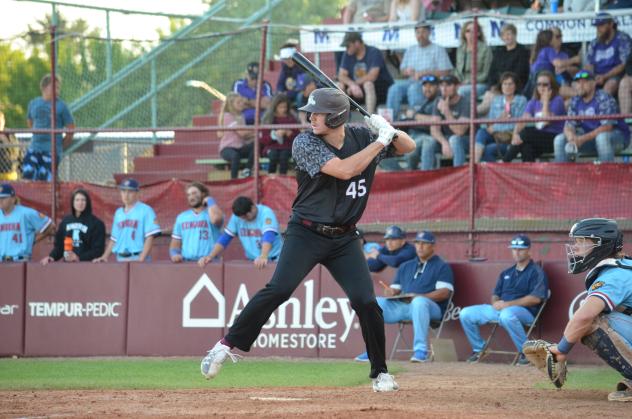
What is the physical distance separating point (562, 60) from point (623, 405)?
27.0ft

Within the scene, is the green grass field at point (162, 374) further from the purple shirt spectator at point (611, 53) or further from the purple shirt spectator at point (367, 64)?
the purple shirt spectator at point (611, 53)

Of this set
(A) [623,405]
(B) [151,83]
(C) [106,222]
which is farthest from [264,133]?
(A) [623,405]

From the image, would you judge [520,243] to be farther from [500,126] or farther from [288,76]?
[288,76]

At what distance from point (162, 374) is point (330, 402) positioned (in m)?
4.01

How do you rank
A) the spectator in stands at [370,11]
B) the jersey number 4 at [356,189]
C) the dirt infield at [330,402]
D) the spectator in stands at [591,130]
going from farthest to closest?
the spectator in stands at [370,11]
the spectator in stands at [591,130]
the jersey number 4 at [356,189]
the dirt infield at [330,402]

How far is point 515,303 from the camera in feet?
42.7

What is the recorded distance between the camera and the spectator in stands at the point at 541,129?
14.3 meters

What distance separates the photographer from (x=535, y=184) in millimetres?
13844

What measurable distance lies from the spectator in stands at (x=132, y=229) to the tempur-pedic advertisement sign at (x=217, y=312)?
1.76ft

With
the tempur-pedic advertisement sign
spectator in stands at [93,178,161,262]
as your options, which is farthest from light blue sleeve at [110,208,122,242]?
the tempur-pedic advertisement sign

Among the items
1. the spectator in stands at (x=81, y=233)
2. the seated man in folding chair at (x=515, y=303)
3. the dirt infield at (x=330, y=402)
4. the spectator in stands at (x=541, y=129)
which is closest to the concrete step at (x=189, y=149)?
the spectator in stands at (x=81, y=233)

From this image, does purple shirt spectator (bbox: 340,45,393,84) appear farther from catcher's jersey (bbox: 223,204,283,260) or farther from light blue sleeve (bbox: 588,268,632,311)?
light blue sleeve (bbox: 588,268,632,311)

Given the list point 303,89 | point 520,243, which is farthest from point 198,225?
point 520,243

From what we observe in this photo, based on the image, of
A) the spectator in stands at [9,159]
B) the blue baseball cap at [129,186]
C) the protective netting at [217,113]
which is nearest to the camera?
the protective netting at [217,113]
